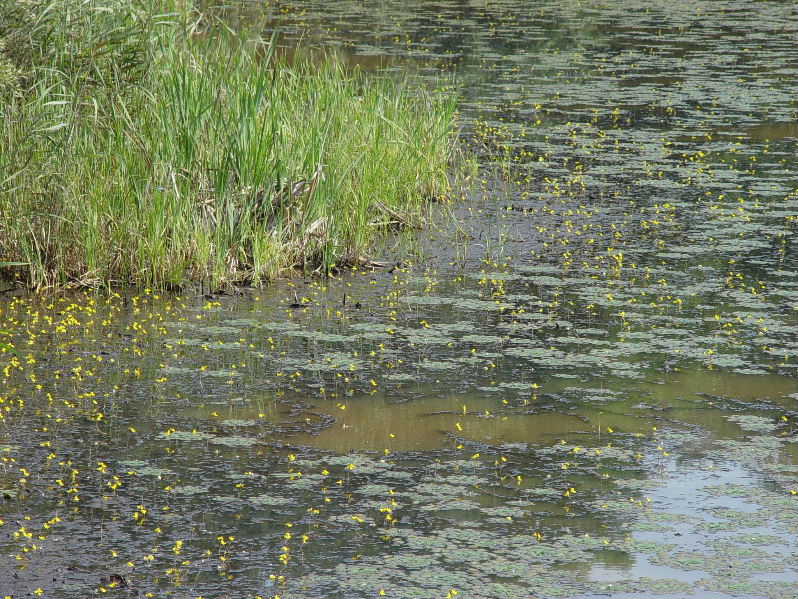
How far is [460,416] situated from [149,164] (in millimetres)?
2815

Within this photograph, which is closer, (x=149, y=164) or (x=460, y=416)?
(x=460, y=416)

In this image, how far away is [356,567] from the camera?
4047 millimetres

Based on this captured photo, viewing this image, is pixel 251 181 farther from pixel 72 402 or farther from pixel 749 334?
pixel 749 334

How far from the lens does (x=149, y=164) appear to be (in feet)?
23.4

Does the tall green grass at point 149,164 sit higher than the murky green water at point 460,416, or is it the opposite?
the tall green grass at point 149,164

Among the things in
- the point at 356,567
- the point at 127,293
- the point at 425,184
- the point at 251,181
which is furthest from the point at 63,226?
the point at 356,567

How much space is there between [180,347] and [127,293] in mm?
965

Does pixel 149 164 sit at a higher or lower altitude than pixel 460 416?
higher

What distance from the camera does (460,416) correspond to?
5418 millimetres

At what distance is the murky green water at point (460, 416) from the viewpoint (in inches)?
162

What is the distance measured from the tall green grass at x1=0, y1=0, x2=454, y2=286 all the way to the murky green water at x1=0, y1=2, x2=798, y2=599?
1.04 ft

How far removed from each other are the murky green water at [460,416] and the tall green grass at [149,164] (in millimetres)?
317

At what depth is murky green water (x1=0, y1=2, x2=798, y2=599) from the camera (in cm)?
411

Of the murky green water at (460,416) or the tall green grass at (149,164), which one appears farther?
the tall green grass at (149,164)
